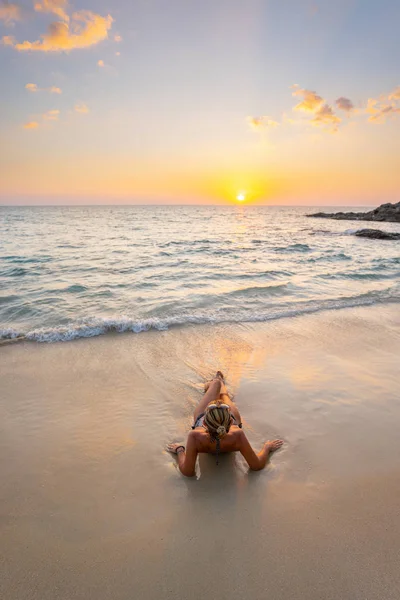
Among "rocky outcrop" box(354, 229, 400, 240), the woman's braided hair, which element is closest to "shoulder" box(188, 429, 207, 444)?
the woman's braided hair

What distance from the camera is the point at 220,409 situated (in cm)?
318

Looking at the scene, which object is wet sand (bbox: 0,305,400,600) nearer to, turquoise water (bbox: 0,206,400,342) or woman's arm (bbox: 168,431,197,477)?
woman's arm (bbox: 168,431,197,477)

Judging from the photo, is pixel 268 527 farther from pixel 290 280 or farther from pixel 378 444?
pixel 290 280

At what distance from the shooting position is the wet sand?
244 centimetres

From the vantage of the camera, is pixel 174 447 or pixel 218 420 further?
pixel 174 447

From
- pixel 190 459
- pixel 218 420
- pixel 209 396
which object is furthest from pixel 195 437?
pixel 209 396

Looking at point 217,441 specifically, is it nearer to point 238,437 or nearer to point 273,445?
point 238,437

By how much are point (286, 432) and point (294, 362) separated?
2120mm

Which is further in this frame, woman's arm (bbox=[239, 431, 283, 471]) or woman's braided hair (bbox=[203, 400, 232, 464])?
woman's arm (bbox=[239, 431, 283, 471])

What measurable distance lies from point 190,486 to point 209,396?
1.32 metres

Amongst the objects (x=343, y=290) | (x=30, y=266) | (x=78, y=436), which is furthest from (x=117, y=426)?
(x=30, y=266)

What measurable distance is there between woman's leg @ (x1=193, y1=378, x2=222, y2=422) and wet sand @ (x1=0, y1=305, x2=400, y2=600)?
0.37 metres

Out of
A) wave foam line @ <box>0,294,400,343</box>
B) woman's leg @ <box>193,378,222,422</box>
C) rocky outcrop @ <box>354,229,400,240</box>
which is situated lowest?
wave foam line @ <box>0,294,400,343</box>

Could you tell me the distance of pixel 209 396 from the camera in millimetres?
4457
